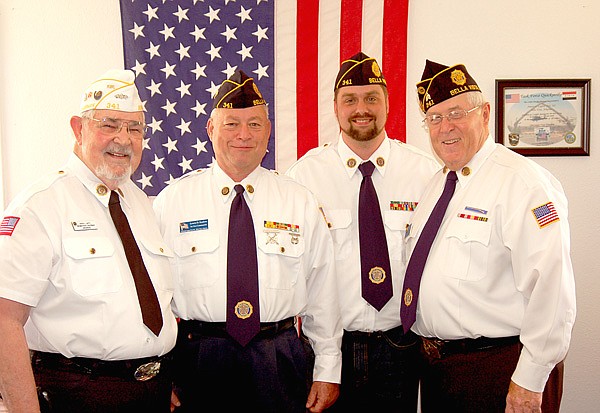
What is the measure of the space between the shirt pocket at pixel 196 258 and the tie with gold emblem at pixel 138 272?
29 cm

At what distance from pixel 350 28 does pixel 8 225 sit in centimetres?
224

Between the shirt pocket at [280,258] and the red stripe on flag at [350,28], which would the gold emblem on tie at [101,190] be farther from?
the red stripe on flag at [350,28]

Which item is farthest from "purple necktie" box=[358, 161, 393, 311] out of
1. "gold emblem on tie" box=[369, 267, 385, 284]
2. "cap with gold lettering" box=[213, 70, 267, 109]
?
"cap with gold lettering" box=[213, 70, 267, 109]

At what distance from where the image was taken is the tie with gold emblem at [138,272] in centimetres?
188

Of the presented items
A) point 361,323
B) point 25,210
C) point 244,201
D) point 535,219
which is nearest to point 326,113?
point 244,201

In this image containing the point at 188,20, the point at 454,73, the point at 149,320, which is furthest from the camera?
the point at 188,20

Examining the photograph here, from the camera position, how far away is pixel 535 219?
1894 mm

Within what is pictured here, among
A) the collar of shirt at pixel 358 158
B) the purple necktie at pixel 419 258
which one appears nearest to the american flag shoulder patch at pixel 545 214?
the purple necktie at pixel 419 258

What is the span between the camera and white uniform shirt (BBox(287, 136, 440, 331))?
240cm

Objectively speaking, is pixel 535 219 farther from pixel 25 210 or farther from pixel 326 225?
pixel 25 210

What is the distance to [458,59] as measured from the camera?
331 centimetres

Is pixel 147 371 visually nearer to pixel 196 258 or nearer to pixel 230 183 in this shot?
pixel 196 258

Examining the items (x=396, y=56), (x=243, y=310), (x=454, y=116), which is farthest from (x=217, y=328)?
(x=396, y=56)

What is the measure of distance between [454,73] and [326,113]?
3.88 ft
